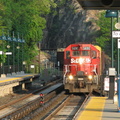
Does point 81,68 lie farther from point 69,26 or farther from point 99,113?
point 69,26

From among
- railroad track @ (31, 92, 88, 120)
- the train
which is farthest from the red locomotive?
railroad track @ (31, 92, 88, 120)

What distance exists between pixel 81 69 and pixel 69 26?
9167cm

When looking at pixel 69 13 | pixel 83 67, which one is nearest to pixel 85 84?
pixel 83 67

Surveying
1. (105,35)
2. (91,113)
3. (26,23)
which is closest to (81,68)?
(91,113)

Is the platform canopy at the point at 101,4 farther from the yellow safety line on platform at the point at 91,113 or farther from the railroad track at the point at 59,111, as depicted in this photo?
the railroad track at the point at 59,111

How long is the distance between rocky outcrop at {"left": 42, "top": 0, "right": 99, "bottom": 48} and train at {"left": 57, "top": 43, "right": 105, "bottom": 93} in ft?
273

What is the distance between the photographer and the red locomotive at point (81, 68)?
29.0m

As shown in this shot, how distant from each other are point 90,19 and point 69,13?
953cm

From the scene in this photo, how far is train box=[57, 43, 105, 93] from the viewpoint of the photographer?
29.0 m

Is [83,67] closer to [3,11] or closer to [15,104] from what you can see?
[15,104]

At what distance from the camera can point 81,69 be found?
29.4 m

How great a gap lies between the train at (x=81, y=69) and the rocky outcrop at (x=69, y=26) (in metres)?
83.3

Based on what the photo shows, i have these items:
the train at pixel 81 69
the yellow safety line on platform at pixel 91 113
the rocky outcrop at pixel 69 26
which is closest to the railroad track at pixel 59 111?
the yellow safety line on platform at pixel 91 113

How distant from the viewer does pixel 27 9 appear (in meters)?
63.9
